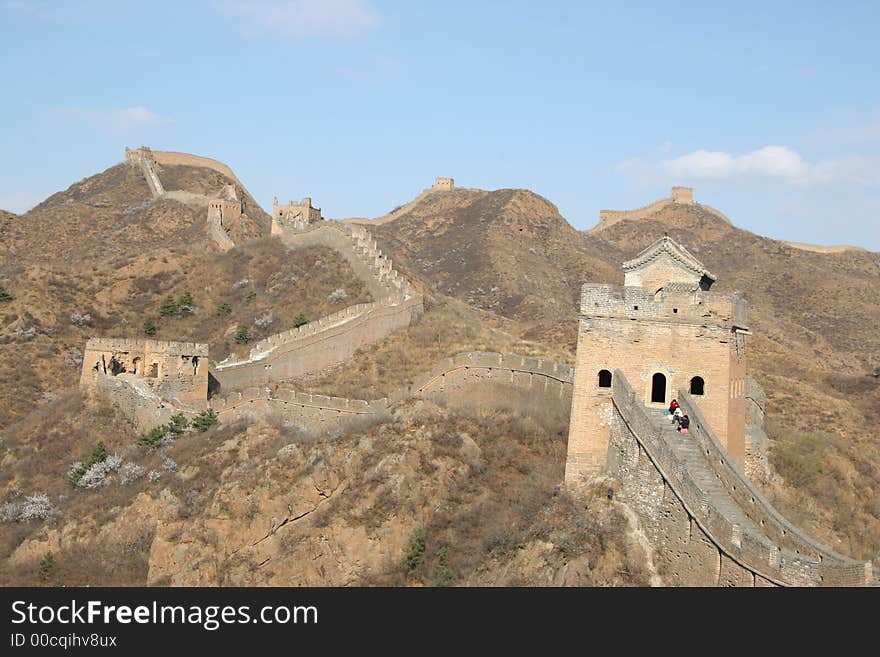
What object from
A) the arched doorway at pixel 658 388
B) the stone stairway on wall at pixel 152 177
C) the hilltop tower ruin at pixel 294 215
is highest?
the stone stairway on wall at pixel 152 177

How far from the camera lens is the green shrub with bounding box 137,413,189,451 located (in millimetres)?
33875

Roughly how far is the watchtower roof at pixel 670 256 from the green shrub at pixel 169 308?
36539 millimetres

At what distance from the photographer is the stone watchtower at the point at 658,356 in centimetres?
2105

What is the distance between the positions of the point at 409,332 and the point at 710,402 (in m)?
22.2

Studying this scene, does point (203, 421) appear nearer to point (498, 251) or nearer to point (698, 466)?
point (698, 466)

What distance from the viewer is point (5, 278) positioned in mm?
58750

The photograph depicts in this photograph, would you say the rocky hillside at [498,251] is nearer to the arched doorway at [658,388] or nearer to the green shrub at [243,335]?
the green shrub at [243,335]

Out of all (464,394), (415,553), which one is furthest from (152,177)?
(415,553)

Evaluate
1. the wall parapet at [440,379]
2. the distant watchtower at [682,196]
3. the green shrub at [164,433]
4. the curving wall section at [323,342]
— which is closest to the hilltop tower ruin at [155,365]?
the green shrub at [164,433]

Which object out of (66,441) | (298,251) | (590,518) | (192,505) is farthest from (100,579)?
(298,251)

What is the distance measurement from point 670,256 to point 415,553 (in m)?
8.71

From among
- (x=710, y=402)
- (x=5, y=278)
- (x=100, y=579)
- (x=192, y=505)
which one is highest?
(x=5, y=278)
